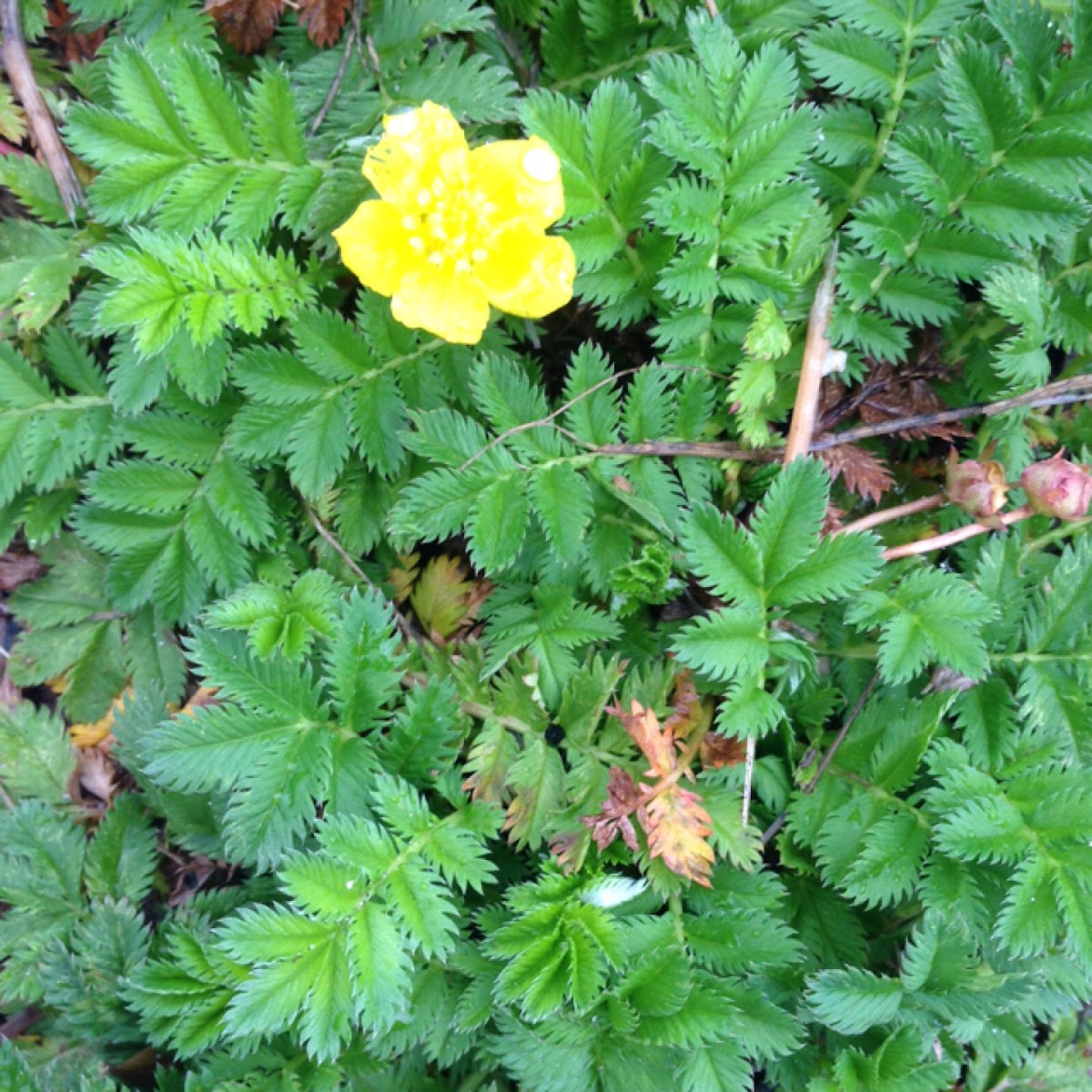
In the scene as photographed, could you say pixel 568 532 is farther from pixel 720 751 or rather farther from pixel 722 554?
pixel 720 751

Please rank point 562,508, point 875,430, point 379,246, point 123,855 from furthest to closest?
point 123,855, point 875,430, point 562,508, point 379,246

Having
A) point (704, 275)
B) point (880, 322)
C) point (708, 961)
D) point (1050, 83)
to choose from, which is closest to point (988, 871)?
point (708, 961)

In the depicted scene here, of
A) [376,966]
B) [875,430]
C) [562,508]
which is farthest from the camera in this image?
[875,430]

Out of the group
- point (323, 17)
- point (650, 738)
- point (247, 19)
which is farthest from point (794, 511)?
point (247, 19)

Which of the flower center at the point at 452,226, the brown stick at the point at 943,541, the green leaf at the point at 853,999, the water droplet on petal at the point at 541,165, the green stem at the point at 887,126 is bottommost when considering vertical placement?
the green leaf at the point at 853,999

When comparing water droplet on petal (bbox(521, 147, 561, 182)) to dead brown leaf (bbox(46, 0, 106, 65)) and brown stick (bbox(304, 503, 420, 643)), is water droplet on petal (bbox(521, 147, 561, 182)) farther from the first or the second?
dead brown leaf (bbox(46, 0, 106, 65))

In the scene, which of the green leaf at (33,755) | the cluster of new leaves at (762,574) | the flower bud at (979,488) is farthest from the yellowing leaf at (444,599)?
the flower bud at (979,488)

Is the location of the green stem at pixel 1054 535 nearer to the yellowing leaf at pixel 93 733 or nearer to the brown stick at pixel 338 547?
the brown stick at pixel 338 547

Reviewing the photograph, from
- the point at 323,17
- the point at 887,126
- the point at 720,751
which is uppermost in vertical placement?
the point at 323,17
